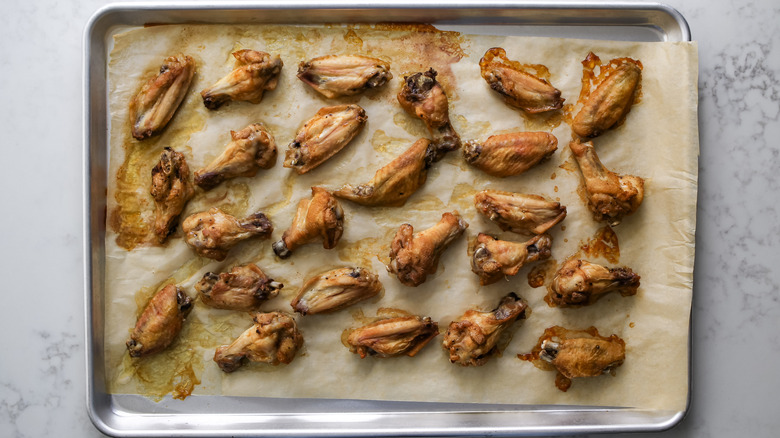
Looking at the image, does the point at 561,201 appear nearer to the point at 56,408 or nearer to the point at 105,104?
the point at 105,104

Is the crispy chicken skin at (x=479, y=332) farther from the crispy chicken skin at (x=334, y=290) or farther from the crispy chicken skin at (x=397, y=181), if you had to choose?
the crispy chicken skin at (x=397, y=181)

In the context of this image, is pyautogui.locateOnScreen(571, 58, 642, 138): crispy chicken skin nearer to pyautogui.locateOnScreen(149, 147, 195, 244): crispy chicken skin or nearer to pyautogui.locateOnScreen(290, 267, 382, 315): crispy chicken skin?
pyautogui.locateOnScreen(290, 267, 382, 315): crispy chicken skin

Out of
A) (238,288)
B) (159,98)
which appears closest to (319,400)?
(238,288)

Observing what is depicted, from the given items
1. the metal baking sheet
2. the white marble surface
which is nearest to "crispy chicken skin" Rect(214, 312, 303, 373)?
the metal baking sheet

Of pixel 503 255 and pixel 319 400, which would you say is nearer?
pixel 503 255

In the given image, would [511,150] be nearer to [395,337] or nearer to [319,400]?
[395,337]

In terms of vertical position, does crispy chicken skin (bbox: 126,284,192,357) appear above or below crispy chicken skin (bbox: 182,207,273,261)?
below
